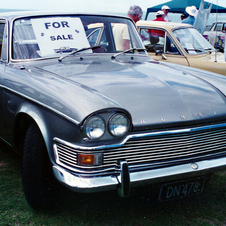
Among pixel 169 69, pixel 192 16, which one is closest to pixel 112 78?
pixel 169 69

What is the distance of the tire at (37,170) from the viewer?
85.7 inches

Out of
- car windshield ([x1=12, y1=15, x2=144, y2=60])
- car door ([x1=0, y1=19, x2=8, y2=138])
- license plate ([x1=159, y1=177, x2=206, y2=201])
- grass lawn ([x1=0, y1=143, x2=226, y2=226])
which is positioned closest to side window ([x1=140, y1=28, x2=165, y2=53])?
car windshield ([x1=12, y1=15, x2=144, y2=60])

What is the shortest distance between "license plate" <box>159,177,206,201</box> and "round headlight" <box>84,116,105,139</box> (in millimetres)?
572

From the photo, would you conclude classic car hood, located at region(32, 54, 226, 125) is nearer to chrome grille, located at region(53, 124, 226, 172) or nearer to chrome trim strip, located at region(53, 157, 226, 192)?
chrome grille, located at region(53, 124, 226, 172)

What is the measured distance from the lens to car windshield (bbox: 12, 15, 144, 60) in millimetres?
2959

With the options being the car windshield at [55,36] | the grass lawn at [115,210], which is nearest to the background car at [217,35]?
the car windshield at [55,36]

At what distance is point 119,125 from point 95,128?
148mm

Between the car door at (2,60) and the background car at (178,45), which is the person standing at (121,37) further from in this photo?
the background car at (178,45)

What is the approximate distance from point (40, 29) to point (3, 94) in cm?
72

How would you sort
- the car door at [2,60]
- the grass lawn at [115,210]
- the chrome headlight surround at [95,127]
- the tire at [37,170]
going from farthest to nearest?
the car door at [2,60] → the grass lawn at [115,210] → the tire at [37,170] → the chrome headlight surround at [95,127]

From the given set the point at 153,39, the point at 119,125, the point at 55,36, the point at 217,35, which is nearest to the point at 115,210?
the point at 119,125

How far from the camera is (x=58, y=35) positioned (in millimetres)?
3016

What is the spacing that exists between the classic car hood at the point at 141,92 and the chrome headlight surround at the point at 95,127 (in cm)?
A: 5

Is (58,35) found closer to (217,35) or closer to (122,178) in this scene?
(122,178)
